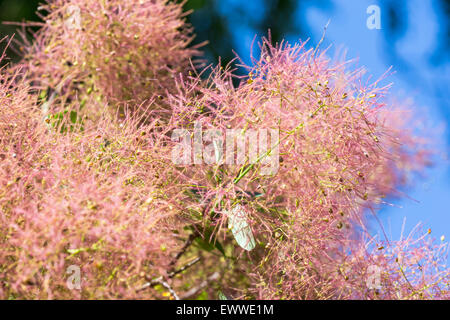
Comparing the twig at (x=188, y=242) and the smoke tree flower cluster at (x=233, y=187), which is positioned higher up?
the smoke tree flower cluster at (x=233, y=187)

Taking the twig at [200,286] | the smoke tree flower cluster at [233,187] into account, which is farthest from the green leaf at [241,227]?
the twig at [200,286]

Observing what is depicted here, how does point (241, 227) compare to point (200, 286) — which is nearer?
point (241, 227)

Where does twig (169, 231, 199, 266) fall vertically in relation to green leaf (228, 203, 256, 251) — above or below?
below

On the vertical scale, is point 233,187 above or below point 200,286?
above

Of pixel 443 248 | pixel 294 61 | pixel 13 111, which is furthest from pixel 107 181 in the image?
pixel 443 248

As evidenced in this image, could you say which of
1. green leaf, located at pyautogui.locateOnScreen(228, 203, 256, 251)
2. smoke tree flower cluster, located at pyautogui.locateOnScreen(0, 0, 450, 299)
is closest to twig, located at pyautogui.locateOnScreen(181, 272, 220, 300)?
smoke tree flower cluster, located at pyautogui.locateOnScreen(0, 0, 450, 299)

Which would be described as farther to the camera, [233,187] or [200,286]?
[200,286]

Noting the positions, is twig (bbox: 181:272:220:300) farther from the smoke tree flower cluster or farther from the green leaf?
the green leaf

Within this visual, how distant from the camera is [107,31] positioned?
67cm

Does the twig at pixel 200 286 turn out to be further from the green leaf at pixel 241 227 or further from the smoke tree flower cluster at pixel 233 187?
the green leaf at pixel 241 227

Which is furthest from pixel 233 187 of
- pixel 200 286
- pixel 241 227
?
pixel 200 286

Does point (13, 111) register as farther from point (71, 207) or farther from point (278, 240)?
point (278, 240)

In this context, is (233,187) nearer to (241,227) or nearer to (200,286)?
(241,227)
